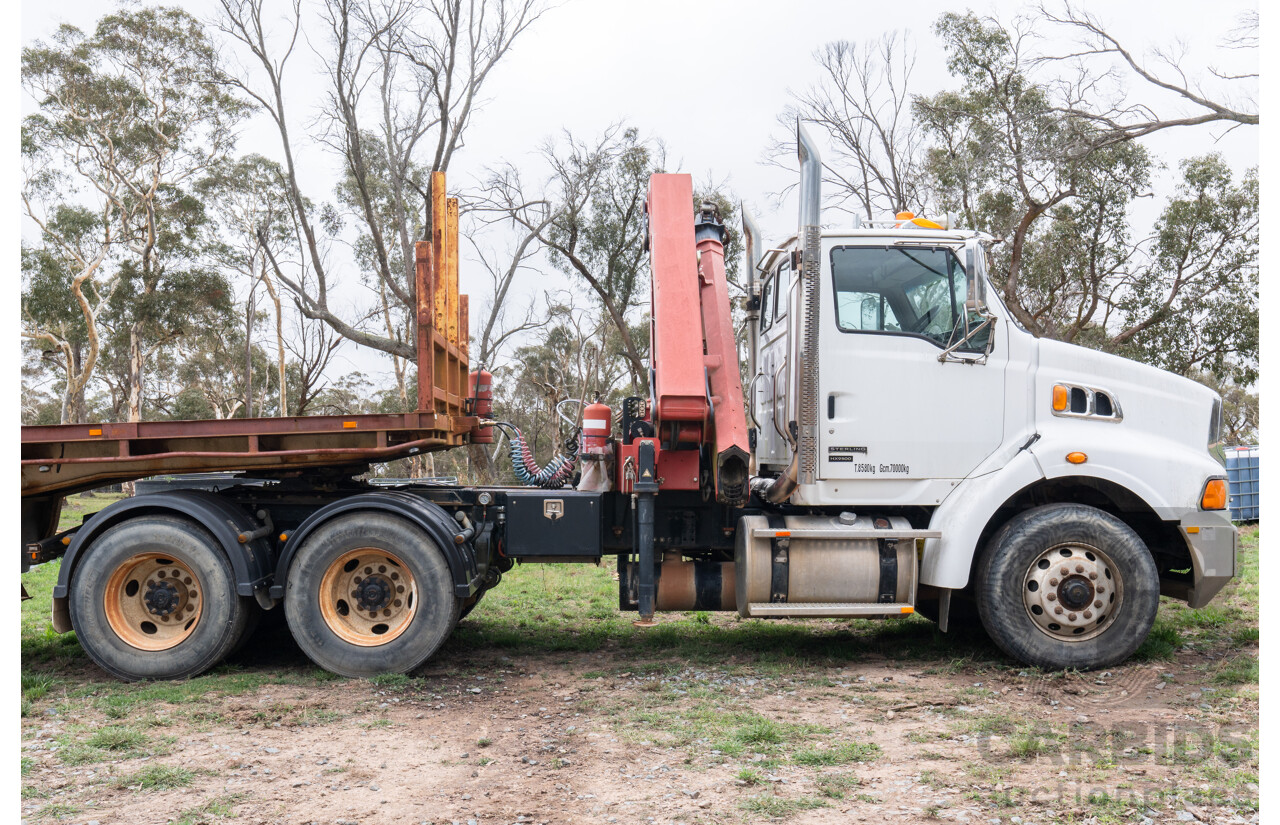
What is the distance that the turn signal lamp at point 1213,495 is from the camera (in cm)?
607

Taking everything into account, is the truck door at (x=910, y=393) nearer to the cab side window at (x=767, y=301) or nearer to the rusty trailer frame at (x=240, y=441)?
the cab side window at (x=767, y=301)

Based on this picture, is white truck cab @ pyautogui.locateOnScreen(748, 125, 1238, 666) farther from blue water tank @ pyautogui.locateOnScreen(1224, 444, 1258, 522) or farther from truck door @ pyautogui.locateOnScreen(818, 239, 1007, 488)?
blue water tank @ pyautogui.locateOnScreen(1224, 444, 1258, 522)

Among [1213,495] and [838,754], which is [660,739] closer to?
[838,754]

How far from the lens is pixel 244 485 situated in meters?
6.68

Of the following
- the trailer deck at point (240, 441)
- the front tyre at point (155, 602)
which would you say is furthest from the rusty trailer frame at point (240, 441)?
the front tyre at point (155, 602)

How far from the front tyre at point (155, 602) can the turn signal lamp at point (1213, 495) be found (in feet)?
21.4

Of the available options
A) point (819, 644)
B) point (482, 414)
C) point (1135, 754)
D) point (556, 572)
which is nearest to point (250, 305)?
point (556, 572)

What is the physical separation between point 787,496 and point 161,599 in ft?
14.3

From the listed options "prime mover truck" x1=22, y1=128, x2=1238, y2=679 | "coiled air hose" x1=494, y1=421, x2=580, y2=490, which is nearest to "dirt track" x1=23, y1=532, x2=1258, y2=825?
"prime mover truck" x1=22, y1=128, x2=1238, y2=679

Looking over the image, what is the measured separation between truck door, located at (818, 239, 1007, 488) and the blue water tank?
1392 cm

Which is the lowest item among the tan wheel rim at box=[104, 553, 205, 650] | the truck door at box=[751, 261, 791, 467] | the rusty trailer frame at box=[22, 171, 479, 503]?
the tan wheel rim at box=[104, 553, 205, 650]

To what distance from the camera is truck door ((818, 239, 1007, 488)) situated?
20.3 ft

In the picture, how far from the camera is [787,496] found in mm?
6395

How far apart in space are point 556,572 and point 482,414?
454 cm
